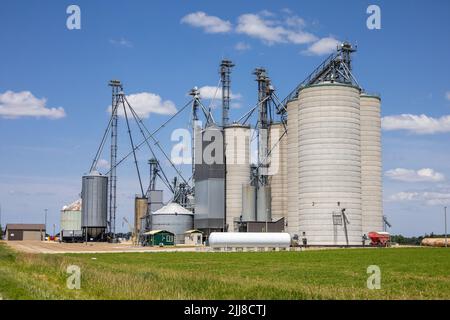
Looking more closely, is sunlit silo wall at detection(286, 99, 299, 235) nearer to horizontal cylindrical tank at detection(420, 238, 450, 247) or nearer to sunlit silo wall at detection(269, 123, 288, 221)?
sunlit silo wall at detection(269, 123, 288, 221)

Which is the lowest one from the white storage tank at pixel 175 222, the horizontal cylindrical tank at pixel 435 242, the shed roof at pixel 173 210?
the horizontal cylindrical tank at pixel 435 242

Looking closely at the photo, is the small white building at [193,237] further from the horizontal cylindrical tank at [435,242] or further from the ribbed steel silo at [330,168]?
the horizontal cylindrical tank at [435,242]

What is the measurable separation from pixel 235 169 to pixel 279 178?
9.23m

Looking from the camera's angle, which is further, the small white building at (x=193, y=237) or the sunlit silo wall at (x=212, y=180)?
the sunlit silo wall at (x=212, y=180)

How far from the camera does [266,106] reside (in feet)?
481

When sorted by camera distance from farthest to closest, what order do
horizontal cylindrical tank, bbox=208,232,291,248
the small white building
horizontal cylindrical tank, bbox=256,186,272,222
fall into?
1. the small white building
2. horizontal cylindrical tank, bbox=256,186,272,222
3. horizontal cylindrical tank, bbox=208,232,291,248

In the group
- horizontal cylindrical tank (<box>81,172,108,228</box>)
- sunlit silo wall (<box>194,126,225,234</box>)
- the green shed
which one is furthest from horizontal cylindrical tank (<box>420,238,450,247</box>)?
horizontal cylindrical tank (<box>81,172,108,228</box>)

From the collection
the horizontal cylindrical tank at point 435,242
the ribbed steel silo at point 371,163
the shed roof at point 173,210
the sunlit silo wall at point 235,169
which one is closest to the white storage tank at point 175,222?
the shed roof at point 173,210

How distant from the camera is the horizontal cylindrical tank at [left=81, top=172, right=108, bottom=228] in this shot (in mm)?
151375

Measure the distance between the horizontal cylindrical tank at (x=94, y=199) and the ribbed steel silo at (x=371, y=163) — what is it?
62206mm

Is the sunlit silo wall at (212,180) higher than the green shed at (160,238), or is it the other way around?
the sunlit silo wall at (212,180)

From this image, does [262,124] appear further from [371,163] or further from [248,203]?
[371,163]

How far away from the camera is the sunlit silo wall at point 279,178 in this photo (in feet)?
440

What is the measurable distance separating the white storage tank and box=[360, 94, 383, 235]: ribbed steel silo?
1569 inches
